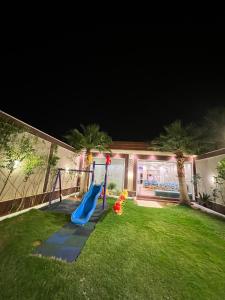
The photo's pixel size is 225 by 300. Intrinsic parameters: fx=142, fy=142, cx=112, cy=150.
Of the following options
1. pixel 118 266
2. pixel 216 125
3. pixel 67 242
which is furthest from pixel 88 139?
pixel 216 125

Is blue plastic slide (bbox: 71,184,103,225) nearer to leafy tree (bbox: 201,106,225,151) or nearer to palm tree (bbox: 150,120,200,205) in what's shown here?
palm tree (bbox: 150,120,200,205)

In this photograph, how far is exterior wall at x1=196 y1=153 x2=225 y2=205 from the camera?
348 inches

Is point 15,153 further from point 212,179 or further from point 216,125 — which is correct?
point 216,125

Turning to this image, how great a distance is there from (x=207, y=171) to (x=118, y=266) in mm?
9287

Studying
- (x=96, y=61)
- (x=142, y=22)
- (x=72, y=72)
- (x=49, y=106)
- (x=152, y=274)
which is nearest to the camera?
(x=152, y=274)

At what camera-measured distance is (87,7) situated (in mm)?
7301

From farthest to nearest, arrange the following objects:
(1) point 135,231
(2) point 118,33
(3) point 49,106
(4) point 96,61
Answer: (3) point 49,106, (4) point 96,61, (2) point 118,33, (1) point 135,231

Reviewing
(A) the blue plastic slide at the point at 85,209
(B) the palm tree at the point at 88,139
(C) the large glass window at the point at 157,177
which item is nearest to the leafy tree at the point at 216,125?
(C) the large glass window at the point at 157,177

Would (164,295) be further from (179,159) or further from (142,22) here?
(142,22)

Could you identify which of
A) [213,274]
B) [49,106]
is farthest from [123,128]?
[213,274]

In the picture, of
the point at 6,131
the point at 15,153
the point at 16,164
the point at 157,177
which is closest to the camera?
the point at 6,131

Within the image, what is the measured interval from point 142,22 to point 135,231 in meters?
9.93

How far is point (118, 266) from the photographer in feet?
9.87

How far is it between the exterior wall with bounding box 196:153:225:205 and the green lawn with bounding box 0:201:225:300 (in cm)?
488
